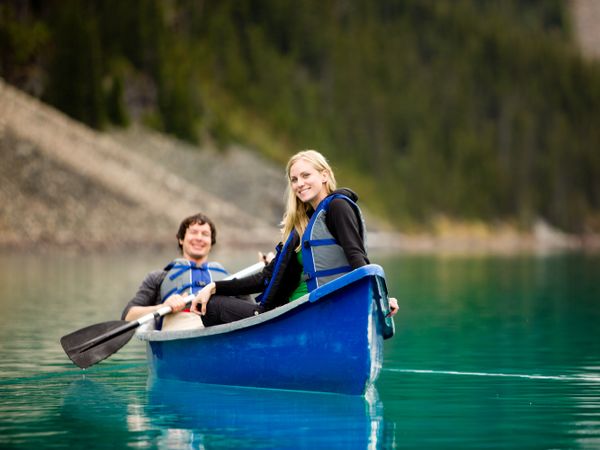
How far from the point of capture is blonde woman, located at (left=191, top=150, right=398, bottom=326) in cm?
1048

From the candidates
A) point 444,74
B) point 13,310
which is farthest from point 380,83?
point 13,310

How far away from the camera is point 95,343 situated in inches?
521

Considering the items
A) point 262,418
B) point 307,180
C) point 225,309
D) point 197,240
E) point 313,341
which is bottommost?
point 262,418

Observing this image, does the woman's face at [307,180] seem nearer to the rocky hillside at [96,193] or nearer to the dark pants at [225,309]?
the dark pants at [225,309]

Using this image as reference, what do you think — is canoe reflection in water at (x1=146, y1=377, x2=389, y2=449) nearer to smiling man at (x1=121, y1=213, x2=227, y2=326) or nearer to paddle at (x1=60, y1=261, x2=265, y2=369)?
paddle at (x1=60, y1=261, x2=265, y2=369)

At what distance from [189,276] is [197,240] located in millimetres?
456

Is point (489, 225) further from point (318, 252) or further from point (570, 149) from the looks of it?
point (318, 252)

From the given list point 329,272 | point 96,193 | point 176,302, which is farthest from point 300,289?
point 96,193

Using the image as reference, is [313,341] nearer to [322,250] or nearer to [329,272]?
[329,272]

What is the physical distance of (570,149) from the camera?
141 meters

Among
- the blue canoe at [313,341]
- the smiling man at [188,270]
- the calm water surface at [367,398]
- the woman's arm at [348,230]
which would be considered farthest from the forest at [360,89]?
the woman's arm at [348,230]

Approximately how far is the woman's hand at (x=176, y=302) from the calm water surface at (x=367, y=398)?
0.87 meters

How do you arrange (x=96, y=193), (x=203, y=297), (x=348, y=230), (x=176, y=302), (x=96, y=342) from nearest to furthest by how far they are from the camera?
(x=348, y=230) → (x=203, y=297) → (x=176, y=302) → (x=96, y=342) → (x=96, y=193)

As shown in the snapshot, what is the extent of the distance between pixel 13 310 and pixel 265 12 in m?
104
